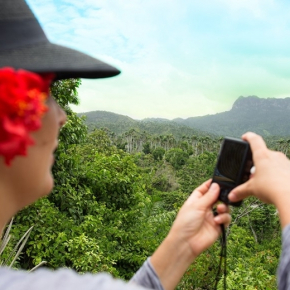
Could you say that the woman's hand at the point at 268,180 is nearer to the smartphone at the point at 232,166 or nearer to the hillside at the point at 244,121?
the smartphone at the point at 232,166

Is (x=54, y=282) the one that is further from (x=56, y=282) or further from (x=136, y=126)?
(x=136, y=126)

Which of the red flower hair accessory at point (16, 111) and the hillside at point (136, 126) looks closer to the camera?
the red flower hair accessory at point (16, 111)

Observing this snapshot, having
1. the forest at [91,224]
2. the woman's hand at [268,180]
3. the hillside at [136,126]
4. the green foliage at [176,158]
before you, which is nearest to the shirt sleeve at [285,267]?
the woman's hand at [268,180]

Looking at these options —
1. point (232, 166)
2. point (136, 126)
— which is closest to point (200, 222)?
point (232, 166)

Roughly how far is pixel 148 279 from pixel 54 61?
72cm

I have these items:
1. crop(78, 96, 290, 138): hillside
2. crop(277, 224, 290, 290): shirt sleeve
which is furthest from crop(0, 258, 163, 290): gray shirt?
crop(78, 96, 290, 138): hillside

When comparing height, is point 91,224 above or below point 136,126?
below

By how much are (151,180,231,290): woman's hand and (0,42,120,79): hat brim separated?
563mm

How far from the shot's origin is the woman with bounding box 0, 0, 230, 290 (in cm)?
67

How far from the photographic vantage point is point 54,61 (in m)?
0.82

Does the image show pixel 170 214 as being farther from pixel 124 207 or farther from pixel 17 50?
pixel 17 50

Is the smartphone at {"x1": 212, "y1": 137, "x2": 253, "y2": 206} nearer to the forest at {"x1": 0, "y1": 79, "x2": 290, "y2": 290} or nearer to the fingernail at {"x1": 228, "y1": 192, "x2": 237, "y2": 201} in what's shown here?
the fingernail at {"x1": 228, "y1": 192, "x2": 237, "y2": 201}

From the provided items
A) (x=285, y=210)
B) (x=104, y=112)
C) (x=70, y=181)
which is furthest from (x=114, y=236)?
(x=104, y=112)

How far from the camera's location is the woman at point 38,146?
67 centimetres
